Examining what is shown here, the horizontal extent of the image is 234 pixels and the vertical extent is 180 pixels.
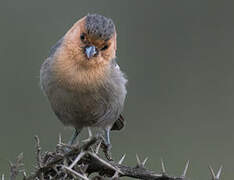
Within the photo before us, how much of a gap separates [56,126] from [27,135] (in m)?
0.64

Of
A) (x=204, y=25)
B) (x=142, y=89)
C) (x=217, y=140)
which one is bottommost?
(x=217, y=140)

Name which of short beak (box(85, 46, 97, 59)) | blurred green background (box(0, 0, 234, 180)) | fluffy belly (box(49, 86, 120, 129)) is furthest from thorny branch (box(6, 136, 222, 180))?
blurred green background (box(0, 0, 234, 180))

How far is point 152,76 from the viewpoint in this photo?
10.6 metres

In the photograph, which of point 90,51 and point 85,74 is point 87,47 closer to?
point 90,51

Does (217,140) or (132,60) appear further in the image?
(132,60)

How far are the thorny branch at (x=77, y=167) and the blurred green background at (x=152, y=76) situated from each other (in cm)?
463

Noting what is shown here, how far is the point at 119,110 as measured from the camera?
23.3 feet

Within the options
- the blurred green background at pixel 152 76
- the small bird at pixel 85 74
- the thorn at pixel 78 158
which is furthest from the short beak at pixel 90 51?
the blurred green background at pixel 152 76

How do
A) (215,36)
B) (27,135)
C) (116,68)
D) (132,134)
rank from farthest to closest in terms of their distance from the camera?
(215,36), (132,134), (27,135), (116,68)

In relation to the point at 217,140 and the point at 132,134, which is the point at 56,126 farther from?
the point at 217,140

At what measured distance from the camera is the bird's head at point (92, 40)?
20.6 ft

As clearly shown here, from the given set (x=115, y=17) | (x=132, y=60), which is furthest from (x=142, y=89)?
(x=115, y=17)

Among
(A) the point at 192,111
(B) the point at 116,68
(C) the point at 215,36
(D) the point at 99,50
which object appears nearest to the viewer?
(D) the point at 99,50

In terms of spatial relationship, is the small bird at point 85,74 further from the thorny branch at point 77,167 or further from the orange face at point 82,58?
the thorny branch at point 77,167
